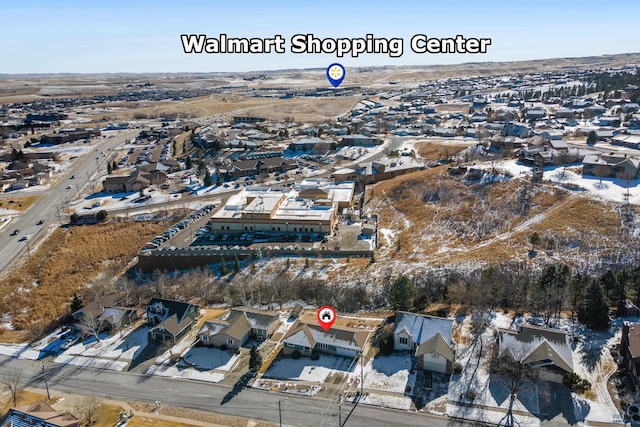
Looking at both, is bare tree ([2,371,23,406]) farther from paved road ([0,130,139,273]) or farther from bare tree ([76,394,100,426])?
paved road ([0,130,139,273])

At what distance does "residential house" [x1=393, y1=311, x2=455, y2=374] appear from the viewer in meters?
33.6

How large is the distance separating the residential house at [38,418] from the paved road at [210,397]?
525cm

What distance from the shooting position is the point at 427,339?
34.8 metres

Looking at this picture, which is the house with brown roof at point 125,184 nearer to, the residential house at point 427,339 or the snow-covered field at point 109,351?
the snow-covered field at point 109,351

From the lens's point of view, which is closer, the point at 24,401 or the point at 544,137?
the point at 24,401

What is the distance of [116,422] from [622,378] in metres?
36.1

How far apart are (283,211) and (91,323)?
3202 centimetres

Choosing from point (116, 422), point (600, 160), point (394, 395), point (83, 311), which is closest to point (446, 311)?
point (394, 395)

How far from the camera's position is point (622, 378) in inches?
1249

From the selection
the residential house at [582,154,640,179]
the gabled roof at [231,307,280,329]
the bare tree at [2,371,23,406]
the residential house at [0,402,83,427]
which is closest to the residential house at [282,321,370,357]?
the gabled roof at [231,307,280,329]

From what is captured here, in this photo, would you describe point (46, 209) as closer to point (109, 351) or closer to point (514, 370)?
point (109, 351)

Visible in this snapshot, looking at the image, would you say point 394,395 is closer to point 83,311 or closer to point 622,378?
point 622,378

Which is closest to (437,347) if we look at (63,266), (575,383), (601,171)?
(575,383)

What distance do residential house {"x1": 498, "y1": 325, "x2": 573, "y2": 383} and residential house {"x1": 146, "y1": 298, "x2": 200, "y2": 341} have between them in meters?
27.6
